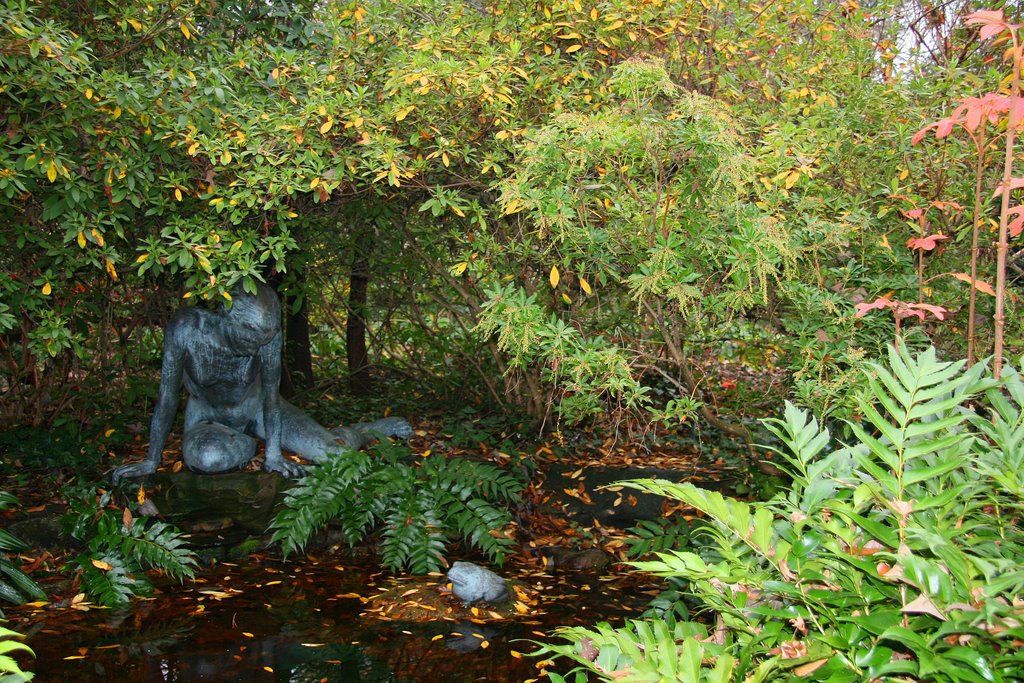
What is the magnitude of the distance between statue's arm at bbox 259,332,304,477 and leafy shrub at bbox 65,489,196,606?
0.85m

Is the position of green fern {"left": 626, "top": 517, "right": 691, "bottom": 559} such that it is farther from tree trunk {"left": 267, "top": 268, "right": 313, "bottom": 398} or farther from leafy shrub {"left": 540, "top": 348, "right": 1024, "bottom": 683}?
tree trunk {"left": 267, "top": 268, "right": 313, "bottom": 398}

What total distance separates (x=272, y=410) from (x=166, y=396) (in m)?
0.71

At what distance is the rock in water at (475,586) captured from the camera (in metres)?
4.89

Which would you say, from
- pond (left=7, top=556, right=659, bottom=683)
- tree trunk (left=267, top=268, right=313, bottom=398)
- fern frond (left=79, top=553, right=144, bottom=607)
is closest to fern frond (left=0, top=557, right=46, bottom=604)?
pond (left=7, top=556, right=659, bottom=683)

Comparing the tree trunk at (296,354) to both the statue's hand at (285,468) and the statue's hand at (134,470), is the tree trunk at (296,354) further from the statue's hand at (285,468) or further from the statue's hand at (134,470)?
the statue's hand at (134,470)

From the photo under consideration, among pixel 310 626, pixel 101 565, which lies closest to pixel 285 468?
pixel 101 565

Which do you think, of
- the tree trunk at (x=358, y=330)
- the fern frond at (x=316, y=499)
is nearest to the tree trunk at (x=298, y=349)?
the tree trunk at (x=358, y=330)

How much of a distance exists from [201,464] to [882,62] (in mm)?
5355

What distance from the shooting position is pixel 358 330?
8.64 m

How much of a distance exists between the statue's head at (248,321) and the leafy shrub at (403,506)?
96 cm

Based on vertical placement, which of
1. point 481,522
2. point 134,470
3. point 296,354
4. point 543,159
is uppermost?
point 543,159

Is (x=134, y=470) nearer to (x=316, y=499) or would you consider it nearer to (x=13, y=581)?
(x=13, y=581)

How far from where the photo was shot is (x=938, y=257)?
199 inches

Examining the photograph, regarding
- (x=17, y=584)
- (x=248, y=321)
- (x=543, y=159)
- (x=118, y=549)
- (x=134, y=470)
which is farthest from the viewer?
(x=134, y=470)
